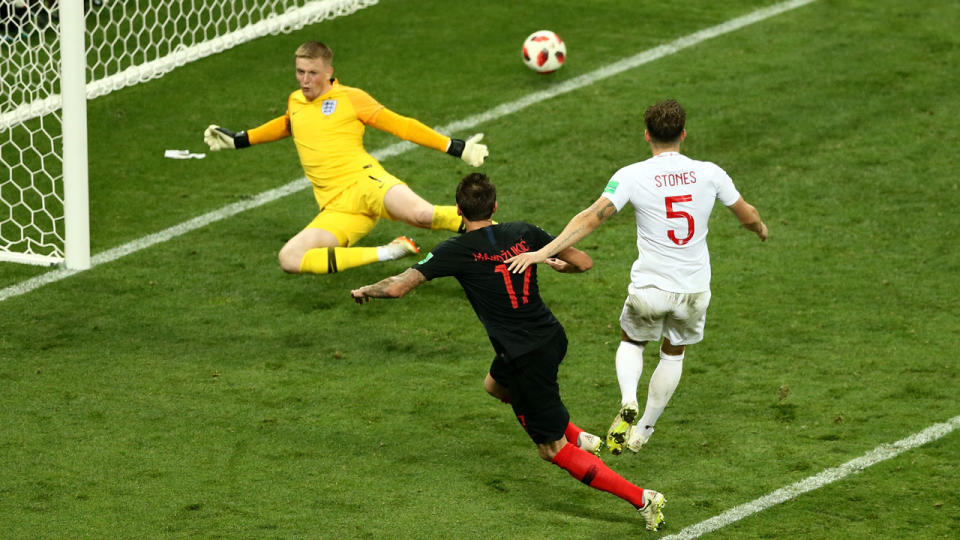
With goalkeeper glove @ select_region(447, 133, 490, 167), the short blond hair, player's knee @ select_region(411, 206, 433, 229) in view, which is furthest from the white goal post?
goalkeeper glove @ select_region(447, 133, 490, 167)

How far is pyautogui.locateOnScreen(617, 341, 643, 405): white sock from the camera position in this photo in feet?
23.5

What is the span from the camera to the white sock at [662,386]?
7.32 metres

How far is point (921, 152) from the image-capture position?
11.6 m

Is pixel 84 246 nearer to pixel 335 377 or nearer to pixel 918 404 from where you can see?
pixel 335 377

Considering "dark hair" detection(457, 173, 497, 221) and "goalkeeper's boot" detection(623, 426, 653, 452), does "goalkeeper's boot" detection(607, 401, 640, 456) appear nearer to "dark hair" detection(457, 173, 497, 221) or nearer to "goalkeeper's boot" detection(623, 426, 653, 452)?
"goalkeeper's boot" detection(623, 426, 653, 452)

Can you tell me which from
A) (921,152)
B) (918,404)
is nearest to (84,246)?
(918,404)

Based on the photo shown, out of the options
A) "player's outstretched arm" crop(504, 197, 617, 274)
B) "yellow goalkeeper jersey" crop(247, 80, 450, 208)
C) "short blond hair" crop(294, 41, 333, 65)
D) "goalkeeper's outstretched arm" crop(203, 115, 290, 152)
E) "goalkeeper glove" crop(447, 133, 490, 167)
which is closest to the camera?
"player's outstretched arm" crop(504, 197, 617, 274)

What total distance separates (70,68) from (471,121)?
384cm

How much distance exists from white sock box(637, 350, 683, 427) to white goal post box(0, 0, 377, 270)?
14.8 feet

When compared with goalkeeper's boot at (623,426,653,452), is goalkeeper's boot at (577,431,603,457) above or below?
above

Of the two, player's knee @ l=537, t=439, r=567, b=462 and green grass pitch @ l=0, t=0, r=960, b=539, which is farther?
green grass pitch @ l=0, t=0, r=960, b=539

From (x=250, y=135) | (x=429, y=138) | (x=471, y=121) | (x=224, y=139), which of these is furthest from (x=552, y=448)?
(x=471, y=121)

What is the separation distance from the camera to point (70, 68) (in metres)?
9.56

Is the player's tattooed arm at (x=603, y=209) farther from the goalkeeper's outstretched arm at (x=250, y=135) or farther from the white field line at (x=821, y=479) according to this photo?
the goalkeeper's outstretched arm at (x=250, y=135)
